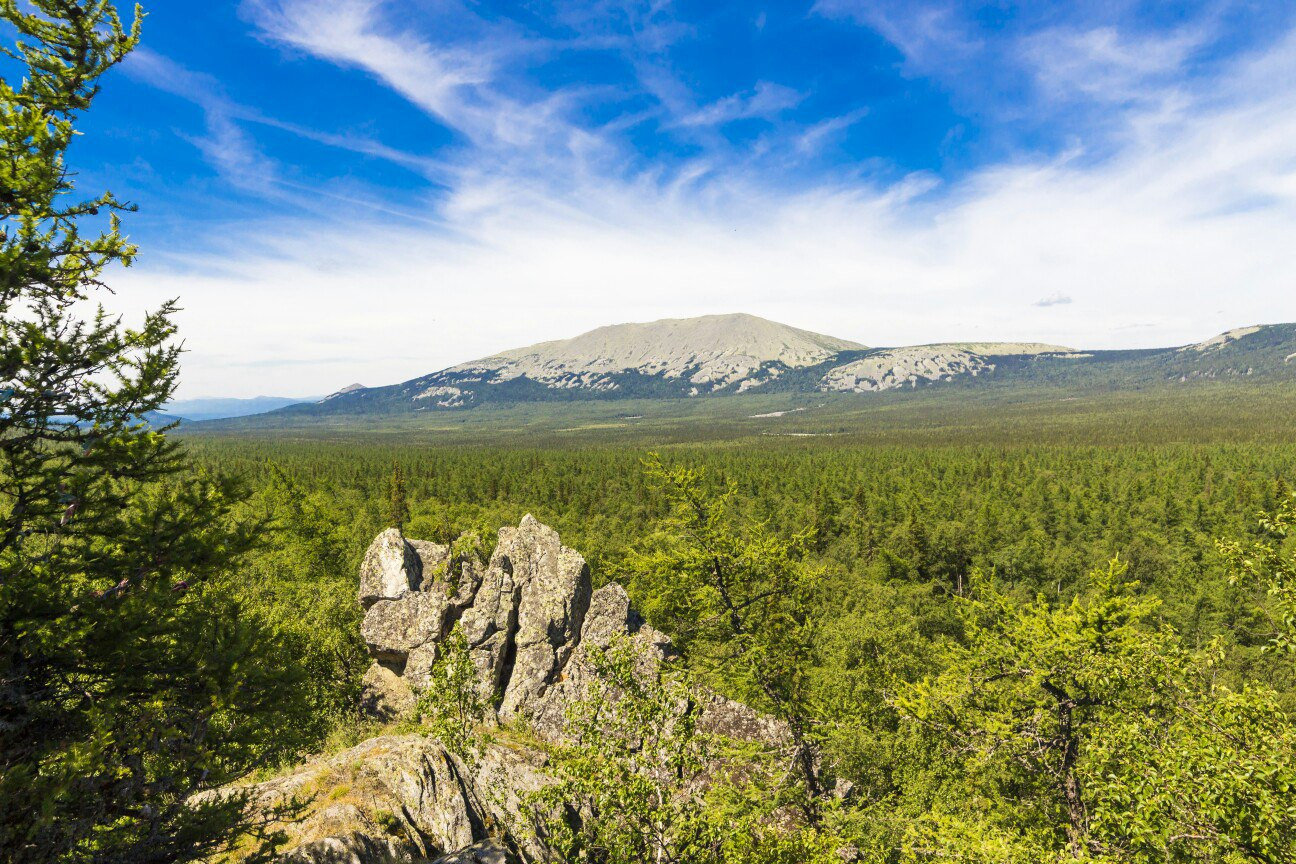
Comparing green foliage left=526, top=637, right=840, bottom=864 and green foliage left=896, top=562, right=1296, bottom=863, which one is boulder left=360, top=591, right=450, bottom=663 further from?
green foliage left=896, top=562, right=1296, bottom=863

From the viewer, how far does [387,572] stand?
31.4 metres

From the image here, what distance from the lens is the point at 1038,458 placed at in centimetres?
14338

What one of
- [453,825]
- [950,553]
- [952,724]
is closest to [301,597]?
[453,825]

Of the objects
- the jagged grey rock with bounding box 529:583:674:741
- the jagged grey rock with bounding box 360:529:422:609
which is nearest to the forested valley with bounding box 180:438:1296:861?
the jagged grey rock with bounding box 529:583:674:741

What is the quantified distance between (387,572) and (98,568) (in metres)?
Answer: 23.2

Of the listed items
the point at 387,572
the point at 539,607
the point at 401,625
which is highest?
the point at 387,572

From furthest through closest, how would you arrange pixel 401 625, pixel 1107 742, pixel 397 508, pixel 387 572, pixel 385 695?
pixel 397 508, pixel 387 572, pixel 401 625, pixel 385 695, pixel 1107 742

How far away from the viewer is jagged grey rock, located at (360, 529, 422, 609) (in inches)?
1224

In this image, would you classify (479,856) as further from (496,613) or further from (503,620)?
(496,613)

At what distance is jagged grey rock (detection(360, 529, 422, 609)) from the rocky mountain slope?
62 millimetres

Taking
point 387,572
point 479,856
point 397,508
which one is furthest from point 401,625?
point 397,508

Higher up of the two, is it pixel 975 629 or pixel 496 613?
pixel 975 629

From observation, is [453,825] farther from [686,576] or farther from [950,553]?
[950,553]

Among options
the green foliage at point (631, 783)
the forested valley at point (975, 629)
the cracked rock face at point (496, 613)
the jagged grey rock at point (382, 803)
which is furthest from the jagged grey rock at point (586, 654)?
the green foliage at point (631, 783)
